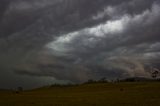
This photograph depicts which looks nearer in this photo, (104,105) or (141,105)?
(141,105)

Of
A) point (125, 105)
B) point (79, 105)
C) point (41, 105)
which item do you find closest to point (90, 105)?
point (79, 105)

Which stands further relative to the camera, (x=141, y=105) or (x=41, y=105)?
(x=41, y=105)

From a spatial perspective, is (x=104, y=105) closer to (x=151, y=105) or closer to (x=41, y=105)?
(x=151, y=105)

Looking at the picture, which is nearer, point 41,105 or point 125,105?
point 125,105

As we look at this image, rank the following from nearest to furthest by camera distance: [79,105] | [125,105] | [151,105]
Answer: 1. [151,105]
2. [125,105]
3. [79,105]

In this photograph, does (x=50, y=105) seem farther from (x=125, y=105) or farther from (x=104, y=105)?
(x=125, y=105)

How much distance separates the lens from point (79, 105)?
5016 cm

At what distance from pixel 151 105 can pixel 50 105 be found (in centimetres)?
1736

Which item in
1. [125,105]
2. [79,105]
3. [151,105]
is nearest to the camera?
[151,105]

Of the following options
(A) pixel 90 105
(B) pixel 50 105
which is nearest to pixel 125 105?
(A) pixel 90 105

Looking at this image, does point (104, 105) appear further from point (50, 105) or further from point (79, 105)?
point (50, 105)

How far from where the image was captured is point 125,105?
46.6 meters

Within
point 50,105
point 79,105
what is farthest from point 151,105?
point 50,105

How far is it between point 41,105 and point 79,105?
710cm
